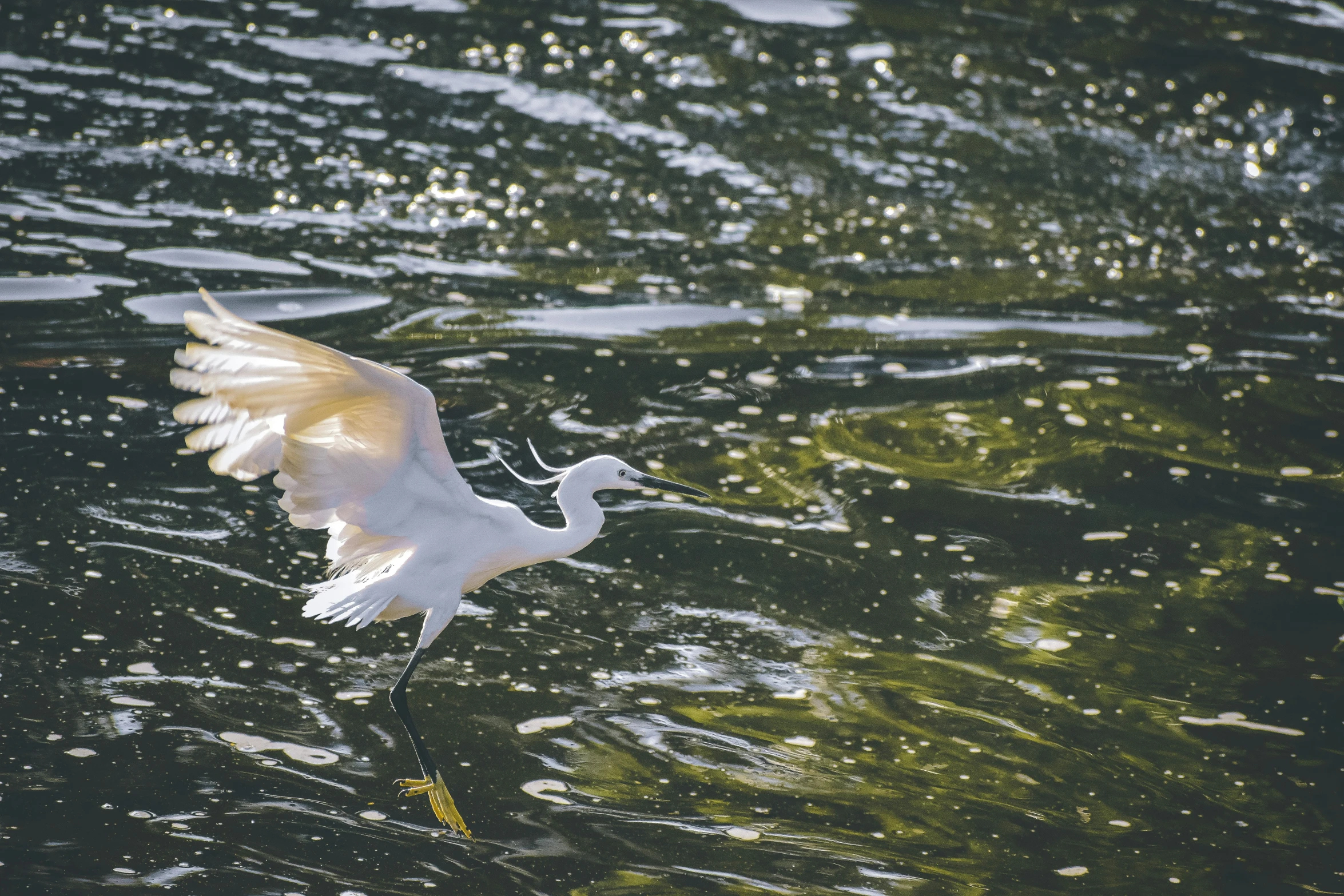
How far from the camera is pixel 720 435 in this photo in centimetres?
691

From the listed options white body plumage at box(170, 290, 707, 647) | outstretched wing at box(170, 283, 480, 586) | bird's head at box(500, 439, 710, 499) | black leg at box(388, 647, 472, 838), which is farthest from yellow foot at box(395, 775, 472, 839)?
bird's head at box(500, 439, 710, 499)

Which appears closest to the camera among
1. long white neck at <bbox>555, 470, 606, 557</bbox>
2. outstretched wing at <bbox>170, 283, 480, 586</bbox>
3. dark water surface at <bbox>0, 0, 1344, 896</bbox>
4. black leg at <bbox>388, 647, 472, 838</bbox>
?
outstretched wing at <bbox>170, 283, 480, 586</bbox>

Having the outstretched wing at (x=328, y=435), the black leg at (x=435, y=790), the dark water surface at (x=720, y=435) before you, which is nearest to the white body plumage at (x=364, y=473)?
the outstretched wing at (x=328, y=435)

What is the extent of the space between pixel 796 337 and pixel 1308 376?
310 centimetres

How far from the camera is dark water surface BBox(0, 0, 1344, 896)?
4.33 meters

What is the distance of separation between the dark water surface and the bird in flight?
66 centimetres

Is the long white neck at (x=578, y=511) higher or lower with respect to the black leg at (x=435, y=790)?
higher

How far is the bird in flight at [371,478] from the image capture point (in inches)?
142

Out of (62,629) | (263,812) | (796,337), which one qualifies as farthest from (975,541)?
(62,629)

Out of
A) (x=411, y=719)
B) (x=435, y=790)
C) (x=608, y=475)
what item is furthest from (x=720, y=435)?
(x=435, y=790)

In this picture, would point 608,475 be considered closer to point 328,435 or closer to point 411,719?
point 328,435

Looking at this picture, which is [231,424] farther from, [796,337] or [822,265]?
[822,265]

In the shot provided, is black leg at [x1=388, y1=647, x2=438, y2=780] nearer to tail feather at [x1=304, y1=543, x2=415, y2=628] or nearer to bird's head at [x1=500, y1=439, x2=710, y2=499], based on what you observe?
tail feather at [x1=304, y1=543, x2=415, y2=628]

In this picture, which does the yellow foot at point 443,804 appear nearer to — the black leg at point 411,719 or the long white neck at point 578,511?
the black leg at point 411,719
